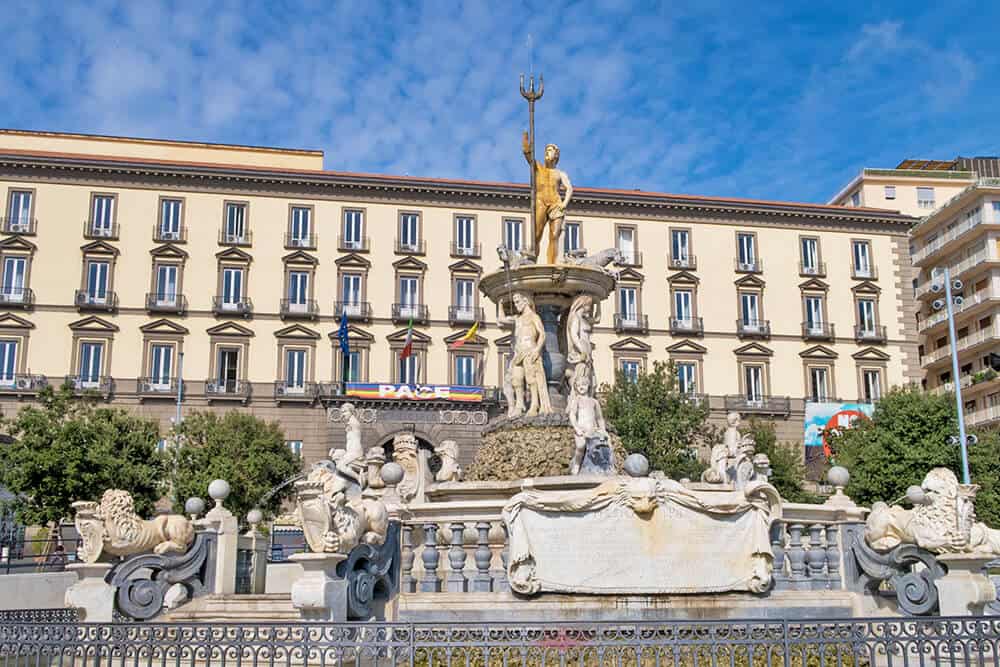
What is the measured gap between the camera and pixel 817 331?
2250 inches

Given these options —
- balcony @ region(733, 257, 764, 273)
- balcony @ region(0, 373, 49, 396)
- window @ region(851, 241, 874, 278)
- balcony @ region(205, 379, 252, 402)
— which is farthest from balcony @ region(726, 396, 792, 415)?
balcony @ region(0, 373, 49, 396)

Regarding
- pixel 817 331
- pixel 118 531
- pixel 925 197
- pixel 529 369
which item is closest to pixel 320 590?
pixel 118 531

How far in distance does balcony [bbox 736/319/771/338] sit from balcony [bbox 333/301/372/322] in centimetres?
2079

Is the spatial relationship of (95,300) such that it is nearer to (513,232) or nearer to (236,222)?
(236,222)

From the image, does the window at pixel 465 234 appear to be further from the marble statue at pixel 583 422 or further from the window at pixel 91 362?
the marble statue at pixel 583 422

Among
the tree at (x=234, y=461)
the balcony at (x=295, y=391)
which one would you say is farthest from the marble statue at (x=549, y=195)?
the balcony at (x=295, y=391)

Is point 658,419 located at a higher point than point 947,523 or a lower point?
higher

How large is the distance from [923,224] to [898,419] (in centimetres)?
2806

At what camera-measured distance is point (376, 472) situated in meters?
14.3

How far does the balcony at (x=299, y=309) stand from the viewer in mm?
51875

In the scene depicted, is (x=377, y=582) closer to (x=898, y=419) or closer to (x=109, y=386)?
(x=898, y=419)

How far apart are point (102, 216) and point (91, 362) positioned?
25.0 ft

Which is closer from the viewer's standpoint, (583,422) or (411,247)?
(583,422)

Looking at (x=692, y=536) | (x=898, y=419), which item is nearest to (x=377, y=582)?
(x=692, y=536)
